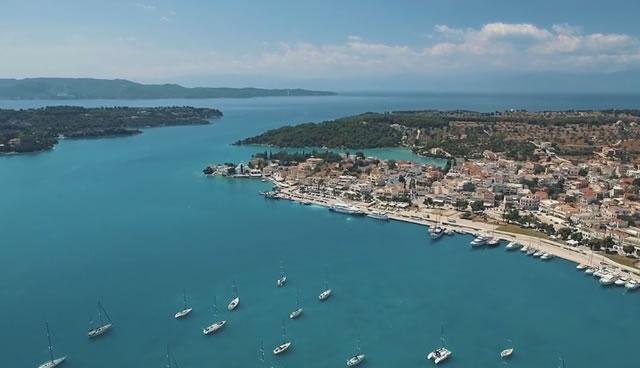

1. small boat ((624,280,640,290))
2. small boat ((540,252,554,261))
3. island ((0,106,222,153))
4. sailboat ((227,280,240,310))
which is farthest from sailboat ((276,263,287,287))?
island ((0,106,222,153))

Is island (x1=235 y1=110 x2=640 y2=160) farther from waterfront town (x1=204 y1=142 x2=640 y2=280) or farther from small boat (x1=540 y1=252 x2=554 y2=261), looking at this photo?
small boat (x1=540 y1=252 x2=554 y2=261)

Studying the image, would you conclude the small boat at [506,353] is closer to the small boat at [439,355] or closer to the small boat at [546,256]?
the small boat at [439,355]

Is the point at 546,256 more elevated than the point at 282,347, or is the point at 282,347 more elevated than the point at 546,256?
the point at 546,256

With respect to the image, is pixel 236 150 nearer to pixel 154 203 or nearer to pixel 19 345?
pixel 154 203

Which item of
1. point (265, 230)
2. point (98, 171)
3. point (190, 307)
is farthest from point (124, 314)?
point (98, 171)

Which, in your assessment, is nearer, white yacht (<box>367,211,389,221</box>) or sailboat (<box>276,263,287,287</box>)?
sailboat (<box>276,263,287,287</box>)

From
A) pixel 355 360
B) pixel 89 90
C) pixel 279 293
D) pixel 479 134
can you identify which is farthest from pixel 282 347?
pixel 89 90

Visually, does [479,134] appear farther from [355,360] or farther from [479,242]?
[355,360]
